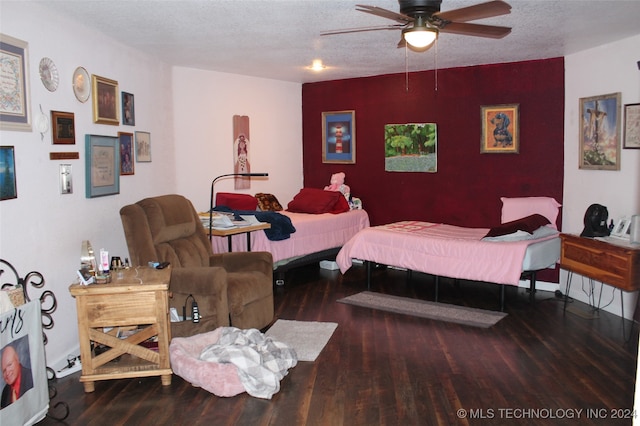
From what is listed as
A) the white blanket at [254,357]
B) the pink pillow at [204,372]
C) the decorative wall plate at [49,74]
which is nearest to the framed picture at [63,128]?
the decorative wall plate at [49,74]

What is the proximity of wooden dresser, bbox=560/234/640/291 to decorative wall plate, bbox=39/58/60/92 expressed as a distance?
4363 millimetres

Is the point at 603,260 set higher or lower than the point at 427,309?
higher

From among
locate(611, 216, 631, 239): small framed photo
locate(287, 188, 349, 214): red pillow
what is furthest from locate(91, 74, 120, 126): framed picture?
locate(611, 216, 631, 239): small framed photo

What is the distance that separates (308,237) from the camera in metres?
6.49

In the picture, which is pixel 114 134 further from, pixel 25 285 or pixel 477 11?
pixel 477 11

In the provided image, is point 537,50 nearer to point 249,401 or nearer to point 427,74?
point 427,74

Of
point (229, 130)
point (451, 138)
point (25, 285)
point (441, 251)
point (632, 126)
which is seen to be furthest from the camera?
point (229, 130)

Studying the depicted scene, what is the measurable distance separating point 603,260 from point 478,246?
3.44 ft

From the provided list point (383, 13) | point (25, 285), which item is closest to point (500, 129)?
point (383, 13)

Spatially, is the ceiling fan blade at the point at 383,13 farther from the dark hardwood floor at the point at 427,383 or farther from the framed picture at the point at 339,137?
the framed picture at the point at 339,137

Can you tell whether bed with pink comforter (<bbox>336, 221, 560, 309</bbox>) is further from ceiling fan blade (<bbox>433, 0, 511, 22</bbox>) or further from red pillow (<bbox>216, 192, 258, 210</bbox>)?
ceiling fan blade (<bbox>433, 0, 511, 22</bbox>)

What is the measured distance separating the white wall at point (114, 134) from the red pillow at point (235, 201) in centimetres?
22

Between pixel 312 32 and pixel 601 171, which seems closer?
pixel 312 32

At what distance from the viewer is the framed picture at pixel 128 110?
4.89 m
